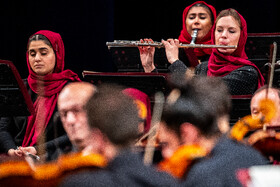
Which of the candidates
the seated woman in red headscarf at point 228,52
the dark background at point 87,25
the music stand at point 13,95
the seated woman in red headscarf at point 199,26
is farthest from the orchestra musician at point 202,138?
the dark background at point 87,25

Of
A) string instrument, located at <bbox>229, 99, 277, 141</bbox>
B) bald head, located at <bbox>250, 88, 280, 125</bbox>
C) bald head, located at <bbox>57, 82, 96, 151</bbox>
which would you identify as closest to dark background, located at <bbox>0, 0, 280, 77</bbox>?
bald head, located at <bbox>250, 88, 280, 125</bbox>

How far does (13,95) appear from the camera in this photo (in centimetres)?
232

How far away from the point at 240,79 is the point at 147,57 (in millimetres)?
561

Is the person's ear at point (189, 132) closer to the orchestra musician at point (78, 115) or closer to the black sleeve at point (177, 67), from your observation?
the orchestra musician at point (78, 115)

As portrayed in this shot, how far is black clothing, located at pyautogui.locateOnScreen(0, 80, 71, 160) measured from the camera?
2.52 metres

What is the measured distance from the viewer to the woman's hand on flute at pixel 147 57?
2.94 m

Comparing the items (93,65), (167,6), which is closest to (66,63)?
(93,65)

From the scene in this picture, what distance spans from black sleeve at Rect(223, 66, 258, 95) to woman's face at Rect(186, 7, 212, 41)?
22.9 inches

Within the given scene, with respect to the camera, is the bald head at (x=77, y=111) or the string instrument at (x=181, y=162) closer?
the string instrument at (x=181, y=162)

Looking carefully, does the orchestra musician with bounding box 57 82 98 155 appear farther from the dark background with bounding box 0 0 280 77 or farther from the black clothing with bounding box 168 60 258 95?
the dark background with bounding box 0 0 280 77

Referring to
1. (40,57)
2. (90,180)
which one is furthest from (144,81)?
(90,180)

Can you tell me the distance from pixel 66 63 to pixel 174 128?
286 cm

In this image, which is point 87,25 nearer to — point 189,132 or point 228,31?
point 228,31

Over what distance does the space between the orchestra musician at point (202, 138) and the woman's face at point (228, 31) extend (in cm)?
146
